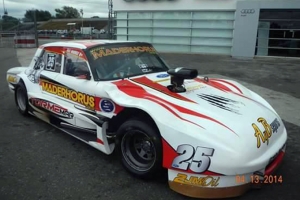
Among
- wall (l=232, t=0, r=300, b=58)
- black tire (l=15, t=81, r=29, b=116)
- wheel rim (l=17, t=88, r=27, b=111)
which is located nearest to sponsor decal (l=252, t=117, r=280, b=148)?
black tire (l=15, t=81, r=29, b=116)

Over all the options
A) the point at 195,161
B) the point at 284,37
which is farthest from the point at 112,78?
the point at 284,37

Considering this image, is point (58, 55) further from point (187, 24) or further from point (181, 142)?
point (187, 24)

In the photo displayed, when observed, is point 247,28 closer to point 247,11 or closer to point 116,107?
point 247,11

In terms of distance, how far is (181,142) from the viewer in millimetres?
2836

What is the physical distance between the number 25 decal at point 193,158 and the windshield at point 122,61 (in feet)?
5.33

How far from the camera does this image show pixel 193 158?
2777 millimetres

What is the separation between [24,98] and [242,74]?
8.38m

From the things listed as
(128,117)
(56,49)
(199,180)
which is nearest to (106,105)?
(128,117)

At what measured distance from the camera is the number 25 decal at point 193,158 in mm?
2732

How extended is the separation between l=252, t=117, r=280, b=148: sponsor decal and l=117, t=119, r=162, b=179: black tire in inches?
39.7

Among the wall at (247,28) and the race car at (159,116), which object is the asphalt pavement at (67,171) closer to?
the race car at (159,116)

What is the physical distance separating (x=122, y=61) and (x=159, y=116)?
150 centimetres

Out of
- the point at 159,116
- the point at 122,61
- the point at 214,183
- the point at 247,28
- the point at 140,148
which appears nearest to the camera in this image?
the point at 214,183

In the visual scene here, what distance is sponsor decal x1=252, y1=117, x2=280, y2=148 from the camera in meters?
2.95
